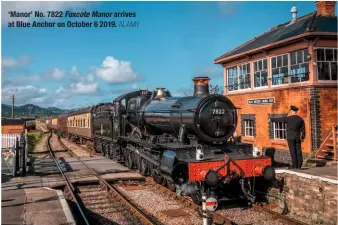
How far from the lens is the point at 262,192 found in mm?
8922

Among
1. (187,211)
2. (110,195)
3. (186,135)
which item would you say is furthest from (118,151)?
(187,211)

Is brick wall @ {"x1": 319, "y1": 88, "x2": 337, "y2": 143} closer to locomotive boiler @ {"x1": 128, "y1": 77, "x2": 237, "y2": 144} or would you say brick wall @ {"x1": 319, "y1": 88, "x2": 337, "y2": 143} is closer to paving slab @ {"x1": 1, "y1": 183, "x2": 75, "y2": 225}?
locomotive boiler @ {"x1": 128, "y1": 77, "x2": 237, "y2": 144}

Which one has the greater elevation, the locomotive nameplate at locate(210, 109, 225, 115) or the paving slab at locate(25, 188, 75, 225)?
the locomotive nameplate at locate(210, 109, 225, 115)

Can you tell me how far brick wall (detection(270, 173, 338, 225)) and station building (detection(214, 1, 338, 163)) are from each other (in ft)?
16.8

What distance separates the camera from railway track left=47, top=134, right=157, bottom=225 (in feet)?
24.3

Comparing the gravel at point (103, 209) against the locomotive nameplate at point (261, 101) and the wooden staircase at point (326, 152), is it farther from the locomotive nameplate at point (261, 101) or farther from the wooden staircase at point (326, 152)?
the locomotive nameplate at point (261, 101)

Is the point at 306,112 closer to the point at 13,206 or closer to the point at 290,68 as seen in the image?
the point at 290,68

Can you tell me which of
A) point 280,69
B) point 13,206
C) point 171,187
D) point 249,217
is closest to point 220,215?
point 249,217

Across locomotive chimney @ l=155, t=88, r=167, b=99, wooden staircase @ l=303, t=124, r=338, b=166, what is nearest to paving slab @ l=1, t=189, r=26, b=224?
locomotive chimney @ l=155, t=88, r=167, b=99

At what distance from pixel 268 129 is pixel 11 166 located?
32.6ft

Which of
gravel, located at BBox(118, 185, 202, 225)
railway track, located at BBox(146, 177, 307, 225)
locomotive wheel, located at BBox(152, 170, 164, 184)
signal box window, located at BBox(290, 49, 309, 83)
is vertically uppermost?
signal box window, located at BBox(290, 49, 309, 83)

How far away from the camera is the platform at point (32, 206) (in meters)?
6.50

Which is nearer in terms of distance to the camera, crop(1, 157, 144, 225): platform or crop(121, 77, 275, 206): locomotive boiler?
crop(1, 157, 144, 225): platform

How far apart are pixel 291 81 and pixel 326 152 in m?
3.19
